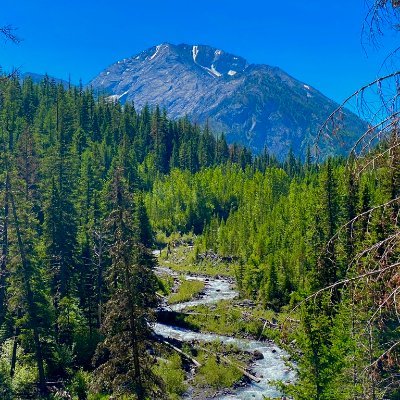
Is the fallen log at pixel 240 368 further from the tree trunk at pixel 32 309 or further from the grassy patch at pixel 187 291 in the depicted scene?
the grassy patch at pixel 187 291

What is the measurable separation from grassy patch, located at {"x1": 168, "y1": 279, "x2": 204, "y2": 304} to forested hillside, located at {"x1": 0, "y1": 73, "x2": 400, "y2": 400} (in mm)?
4879

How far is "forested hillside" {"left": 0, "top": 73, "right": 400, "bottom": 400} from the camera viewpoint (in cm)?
913

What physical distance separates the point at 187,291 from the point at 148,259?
555 inches

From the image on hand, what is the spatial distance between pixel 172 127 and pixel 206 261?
8973 centimetres

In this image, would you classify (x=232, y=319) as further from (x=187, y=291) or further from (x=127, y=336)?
(x=127, y=336)

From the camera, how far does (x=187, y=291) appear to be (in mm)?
56406

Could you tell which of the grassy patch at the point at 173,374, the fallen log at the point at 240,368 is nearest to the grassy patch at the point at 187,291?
the fallen log at the point at 240,368

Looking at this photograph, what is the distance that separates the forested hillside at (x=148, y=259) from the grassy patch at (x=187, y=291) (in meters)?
4.88

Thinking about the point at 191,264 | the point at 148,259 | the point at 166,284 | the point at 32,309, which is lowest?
the point at 166,284

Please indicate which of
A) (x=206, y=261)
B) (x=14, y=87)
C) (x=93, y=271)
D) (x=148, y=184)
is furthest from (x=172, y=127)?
(x=93, y=271)

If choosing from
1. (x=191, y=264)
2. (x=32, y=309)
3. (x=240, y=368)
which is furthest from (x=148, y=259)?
(x=191, y=264)

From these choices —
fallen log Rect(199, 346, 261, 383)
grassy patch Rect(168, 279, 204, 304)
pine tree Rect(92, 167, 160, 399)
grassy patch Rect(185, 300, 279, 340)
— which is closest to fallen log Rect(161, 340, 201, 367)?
fallen log Rect(199, 346, 261, 383)

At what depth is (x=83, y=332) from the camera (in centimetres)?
3641

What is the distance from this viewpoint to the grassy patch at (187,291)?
53438 mm
